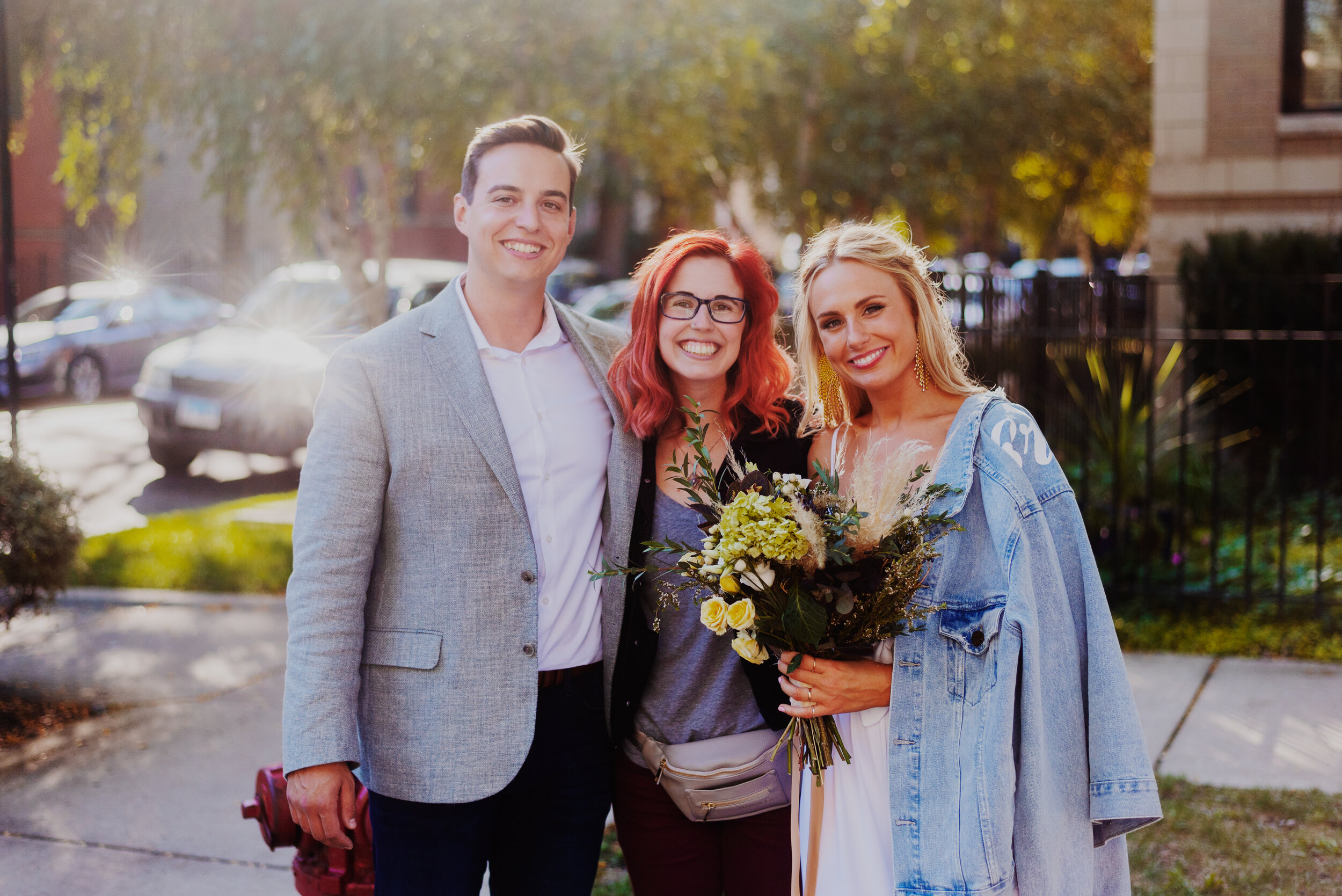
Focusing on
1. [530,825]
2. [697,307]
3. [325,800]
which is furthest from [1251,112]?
[325,800]

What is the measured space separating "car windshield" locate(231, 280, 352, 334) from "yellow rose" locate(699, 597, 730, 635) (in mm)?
9131

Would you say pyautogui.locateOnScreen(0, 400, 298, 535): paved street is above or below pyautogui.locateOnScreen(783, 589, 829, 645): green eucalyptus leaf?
below

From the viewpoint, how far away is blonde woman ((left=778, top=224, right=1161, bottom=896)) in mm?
2090

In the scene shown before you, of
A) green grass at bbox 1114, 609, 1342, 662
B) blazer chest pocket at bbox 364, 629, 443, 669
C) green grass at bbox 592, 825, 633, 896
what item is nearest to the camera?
blazer chest pocket at bbox 364, 629, 443, 669

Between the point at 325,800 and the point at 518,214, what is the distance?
1.33 m

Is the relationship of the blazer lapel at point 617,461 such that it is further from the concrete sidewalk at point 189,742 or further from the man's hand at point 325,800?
the concrete sidewalk at point 189,742

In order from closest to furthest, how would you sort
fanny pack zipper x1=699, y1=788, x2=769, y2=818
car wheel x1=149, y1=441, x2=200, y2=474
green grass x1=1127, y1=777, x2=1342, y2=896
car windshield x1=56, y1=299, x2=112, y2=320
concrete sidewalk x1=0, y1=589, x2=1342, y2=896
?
fanny pack zipper x1=699, y1=788, x2=769, y2=818, green grass x1=1127, y1=777, x2=1342, y2=896, concrete sidewalk x1=0, y1=589, x2=1342, y2=896, car wheel x1=149, y1=441, x2=200, y2=474, car windshield x1=56, y1=299, x2=112, y2=320

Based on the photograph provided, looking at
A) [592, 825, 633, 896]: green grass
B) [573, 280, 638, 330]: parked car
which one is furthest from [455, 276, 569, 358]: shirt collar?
[573, 280, 638, 330]: parked car

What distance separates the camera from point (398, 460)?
2402 mm

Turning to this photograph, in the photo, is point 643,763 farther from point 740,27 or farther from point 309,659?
point 740,27

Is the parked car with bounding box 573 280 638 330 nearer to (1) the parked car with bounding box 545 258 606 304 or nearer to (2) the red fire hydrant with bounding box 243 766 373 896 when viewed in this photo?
(1) the parked car with bounding box 545 258 606 304

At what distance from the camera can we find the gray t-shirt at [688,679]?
2527 millimetres

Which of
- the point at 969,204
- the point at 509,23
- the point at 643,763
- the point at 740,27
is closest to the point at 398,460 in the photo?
the point at 643,763

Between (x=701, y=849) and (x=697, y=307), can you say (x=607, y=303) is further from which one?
(x=701, y=849)
